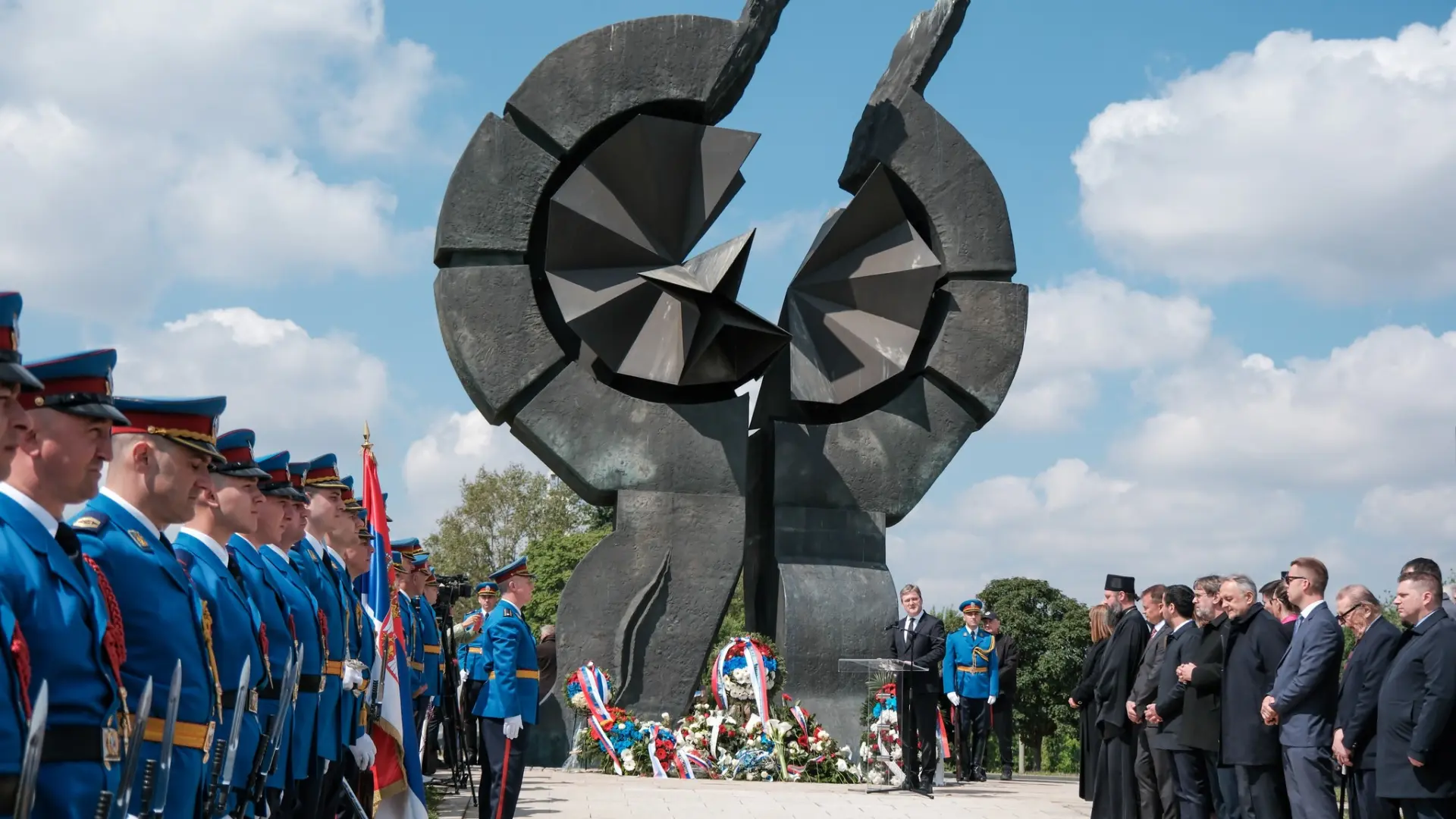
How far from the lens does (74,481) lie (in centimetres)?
301

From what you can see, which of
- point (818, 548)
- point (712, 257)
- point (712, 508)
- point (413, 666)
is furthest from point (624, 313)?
point (413, 666)

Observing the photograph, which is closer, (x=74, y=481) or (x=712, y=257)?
(x=74, y=481)

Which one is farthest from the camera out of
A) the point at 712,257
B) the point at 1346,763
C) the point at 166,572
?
the point at 712,257

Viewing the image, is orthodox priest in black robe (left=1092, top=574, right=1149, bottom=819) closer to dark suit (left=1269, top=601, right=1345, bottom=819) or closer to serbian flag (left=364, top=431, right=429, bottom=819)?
dark suit (left=1269, top=601, right=1345, bottom=819)

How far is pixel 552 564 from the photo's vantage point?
121 ft

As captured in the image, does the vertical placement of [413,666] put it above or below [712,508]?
below

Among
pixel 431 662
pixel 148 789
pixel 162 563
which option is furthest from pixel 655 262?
pixel 148 789

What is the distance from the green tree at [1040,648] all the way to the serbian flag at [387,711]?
79.2 ft

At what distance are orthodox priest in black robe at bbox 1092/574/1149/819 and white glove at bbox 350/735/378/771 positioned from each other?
483cm

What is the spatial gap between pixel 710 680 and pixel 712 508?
1.67 meters

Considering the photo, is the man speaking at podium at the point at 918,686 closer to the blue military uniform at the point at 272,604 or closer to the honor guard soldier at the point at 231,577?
the blue military uniform at the point at 272,604

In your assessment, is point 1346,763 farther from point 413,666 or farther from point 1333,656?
point 413,666

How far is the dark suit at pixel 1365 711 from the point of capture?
6668 millimetres

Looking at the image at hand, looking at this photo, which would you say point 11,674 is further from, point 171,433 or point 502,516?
point 502,516
